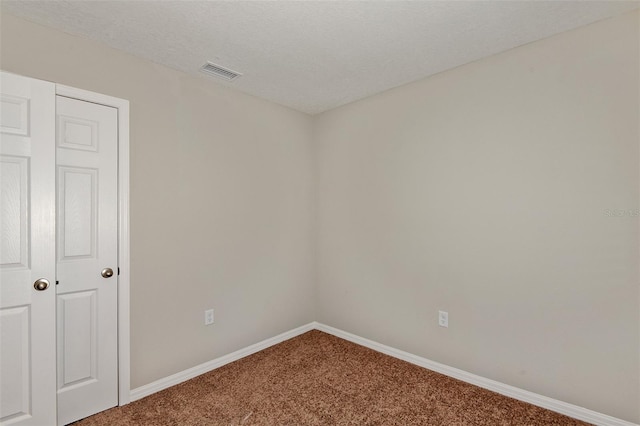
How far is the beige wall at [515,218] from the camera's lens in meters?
2.02

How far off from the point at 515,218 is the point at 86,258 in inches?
123

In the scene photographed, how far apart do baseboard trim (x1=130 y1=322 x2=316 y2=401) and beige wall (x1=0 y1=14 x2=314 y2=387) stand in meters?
0.05

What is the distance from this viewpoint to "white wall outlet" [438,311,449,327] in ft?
9.00

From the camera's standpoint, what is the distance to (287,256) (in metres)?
3.60

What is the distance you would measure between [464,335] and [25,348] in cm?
308

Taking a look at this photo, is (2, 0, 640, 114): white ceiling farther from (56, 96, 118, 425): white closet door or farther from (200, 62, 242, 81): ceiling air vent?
(56, 96, 118, 425): white closet door

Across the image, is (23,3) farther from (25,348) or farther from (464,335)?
(464,335)

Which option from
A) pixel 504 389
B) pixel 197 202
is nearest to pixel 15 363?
pixel 197 202

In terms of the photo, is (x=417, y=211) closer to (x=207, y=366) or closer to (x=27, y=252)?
(x=207, y=366)

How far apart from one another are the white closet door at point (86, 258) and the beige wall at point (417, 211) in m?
0.18

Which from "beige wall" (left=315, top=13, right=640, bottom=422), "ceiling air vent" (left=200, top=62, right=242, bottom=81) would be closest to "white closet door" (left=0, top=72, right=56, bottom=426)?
"ceiling air vent" (left=200, top=62, right=242, bottom=81)

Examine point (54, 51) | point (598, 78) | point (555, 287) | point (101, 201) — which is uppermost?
point (54, 51)

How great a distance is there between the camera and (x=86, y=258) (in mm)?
2211

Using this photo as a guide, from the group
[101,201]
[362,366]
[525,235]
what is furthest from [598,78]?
[101,201]
